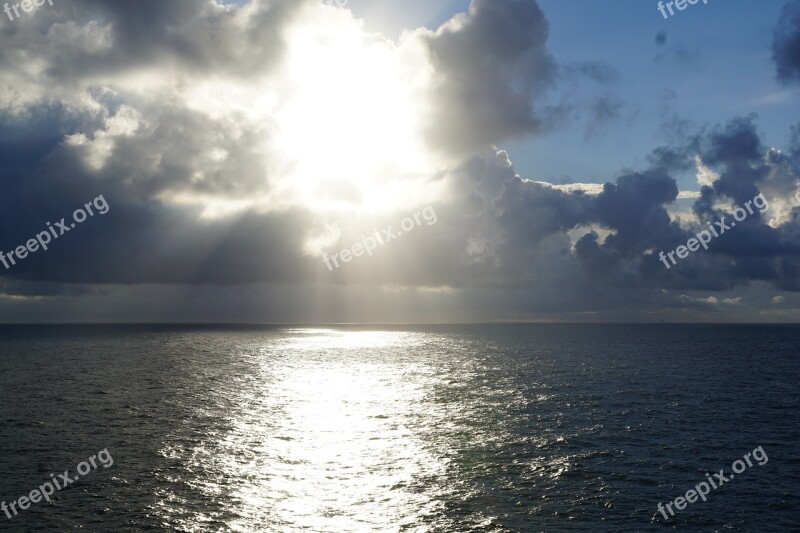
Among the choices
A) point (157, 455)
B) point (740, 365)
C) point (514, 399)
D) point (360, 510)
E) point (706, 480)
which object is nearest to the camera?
point (360, 510)

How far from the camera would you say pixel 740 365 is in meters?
155

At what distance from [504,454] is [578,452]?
24.9 ft

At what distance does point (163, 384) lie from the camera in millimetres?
111688

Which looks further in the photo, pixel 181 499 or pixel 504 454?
pixel 504 454

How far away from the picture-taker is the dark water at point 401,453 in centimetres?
4088

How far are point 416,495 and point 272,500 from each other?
11327 mm

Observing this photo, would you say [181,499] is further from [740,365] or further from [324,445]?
[740,365]

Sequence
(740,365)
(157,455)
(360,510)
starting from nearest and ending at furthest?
(360,510) < (157,455) < (740,365)

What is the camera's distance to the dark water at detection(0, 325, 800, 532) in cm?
4088

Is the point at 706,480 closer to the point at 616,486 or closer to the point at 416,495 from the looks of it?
the point at 616,486

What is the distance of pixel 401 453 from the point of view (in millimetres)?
59031

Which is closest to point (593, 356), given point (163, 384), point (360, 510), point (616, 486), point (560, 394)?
point (560, 394)

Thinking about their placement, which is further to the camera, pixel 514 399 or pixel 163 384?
pixel 163 384

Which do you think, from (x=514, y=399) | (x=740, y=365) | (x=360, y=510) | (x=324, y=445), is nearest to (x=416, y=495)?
(x=360, y=510)
